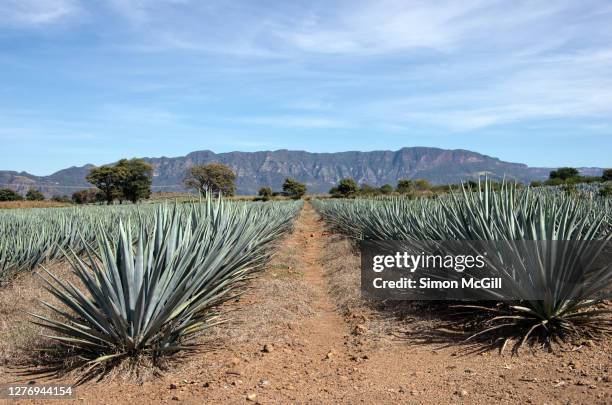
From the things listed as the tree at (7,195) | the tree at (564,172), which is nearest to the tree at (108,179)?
the tree at (7,195)

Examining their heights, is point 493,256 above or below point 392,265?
above

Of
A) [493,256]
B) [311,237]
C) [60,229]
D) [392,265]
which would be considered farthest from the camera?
[311,237]

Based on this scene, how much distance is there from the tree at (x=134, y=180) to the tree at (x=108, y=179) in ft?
1.28

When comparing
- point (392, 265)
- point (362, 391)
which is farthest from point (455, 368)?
point (392, 265)

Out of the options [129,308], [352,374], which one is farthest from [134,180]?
[352,374]

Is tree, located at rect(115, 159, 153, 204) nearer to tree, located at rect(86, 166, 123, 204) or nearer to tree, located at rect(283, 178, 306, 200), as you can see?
tree, located at rect(86, 166, 123, 204)

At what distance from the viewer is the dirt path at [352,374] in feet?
9.21

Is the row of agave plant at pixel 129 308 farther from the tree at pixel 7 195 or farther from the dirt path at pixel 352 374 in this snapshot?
the tree at pixel 7 195

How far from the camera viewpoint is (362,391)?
2.94 m

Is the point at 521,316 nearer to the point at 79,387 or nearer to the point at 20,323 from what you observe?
the point at 79,387

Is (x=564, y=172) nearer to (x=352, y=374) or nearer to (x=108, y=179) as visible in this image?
(x=352, y=374)

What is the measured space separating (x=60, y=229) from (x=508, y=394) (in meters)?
7.84

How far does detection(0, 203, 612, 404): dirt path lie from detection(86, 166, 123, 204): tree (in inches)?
2487

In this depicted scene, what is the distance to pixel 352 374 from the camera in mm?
3232
